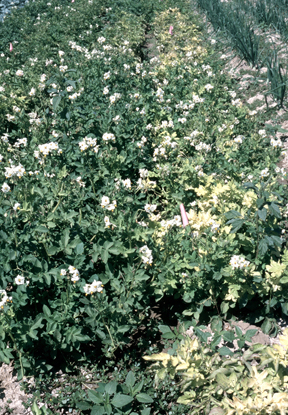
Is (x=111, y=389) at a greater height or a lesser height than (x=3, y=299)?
lesser

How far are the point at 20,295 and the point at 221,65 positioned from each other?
5524mm

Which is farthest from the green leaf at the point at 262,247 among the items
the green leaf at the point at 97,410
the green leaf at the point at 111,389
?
the green leaf at the point at 97,410

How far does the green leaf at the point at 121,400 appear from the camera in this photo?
1978 millimetres

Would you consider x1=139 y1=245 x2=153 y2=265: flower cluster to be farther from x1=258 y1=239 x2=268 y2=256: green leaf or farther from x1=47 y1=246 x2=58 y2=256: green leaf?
x1=258 y1=239 x2=268 y2=256: green leaf

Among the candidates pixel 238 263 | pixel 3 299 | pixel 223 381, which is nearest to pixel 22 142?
pixel 3 299

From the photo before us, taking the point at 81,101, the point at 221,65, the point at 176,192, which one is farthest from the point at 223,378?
the point at 221,65

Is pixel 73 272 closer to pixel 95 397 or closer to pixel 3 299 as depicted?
pixel 3 299

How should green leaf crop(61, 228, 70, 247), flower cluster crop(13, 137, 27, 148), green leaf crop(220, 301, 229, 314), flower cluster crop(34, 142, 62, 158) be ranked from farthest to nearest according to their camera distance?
1. flower cluster crop(13, 137, 27, 148)
2. flower cluster crop(34, 142, 62, 158)
3. green leaf crop(220, 301, 229, 314)
4. green leaf crop(61, 228, 70, 247)

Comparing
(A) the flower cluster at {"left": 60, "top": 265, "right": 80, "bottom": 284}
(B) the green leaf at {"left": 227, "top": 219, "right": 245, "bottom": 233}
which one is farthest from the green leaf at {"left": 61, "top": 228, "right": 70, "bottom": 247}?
(B) the green leaf at {"left": 227, "top": 219, "right": 245, "bottom": 233}

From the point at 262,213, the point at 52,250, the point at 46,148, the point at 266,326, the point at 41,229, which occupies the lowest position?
the point at 266,326

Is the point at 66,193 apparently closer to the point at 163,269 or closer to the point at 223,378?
the point at 163,269

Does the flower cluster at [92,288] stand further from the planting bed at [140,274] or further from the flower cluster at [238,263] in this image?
the flower cluster at [238,263]

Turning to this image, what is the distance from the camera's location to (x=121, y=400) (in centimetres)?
200

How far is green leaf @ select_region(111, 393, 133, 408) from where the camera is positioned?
1978 mm
